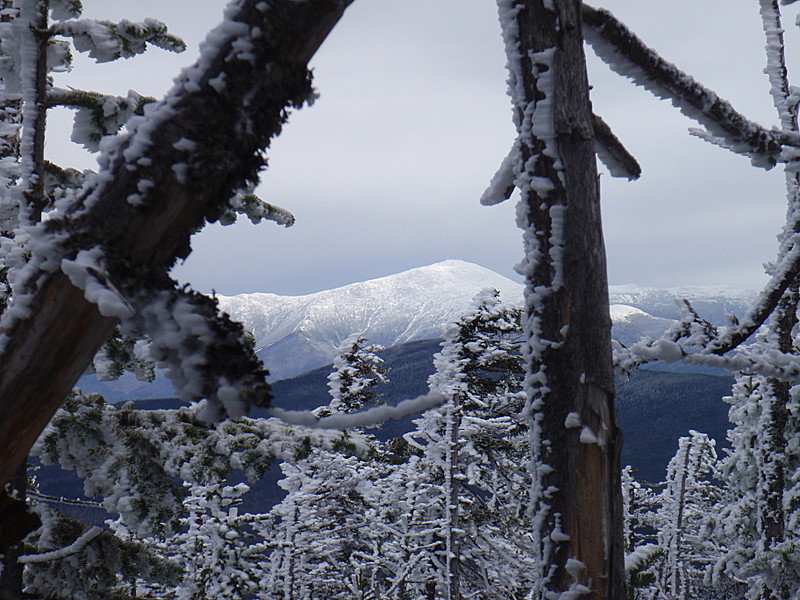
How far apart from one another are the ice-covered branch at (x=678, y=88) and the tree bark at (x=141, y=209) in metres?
2.11

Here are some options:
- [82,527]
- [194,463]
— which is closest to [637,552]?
[194,463]

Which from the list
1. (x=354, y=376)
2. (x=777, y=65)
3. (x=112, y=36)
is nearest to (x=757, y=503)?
(x=777, y=65)

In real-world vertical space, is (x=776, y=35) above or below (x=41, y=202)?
above

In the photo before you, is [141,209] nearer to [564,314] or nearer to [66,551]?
[564,314]

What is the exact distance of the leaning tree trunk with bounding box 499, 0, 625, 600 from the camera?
110 inches

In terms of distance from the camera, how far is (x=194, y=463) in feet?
21.7

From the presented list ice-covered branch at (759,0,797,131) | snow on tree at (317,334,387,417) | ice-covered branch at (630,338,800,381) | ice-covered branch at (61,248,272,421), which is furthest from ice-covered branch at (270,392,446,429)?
snow on tree at (317,334,387,417)

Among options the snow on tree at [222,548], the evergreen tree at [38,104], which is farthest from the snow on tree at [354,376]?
the evergreen tree at [38,104]

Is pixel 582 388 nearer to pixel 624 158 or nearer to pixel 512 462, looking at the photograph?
pixel 624 158

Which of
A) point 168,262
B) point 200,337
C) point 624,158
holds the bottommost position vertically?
point 200,337

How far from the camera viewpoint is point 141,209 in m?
1.79

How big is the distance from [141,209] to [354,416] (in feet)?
2.84

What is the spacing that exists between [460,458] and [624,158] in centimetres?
1397

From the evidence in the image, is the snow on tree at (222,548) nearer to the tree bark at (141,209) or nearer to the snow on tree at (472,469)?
the snow on tree at (472,469)
